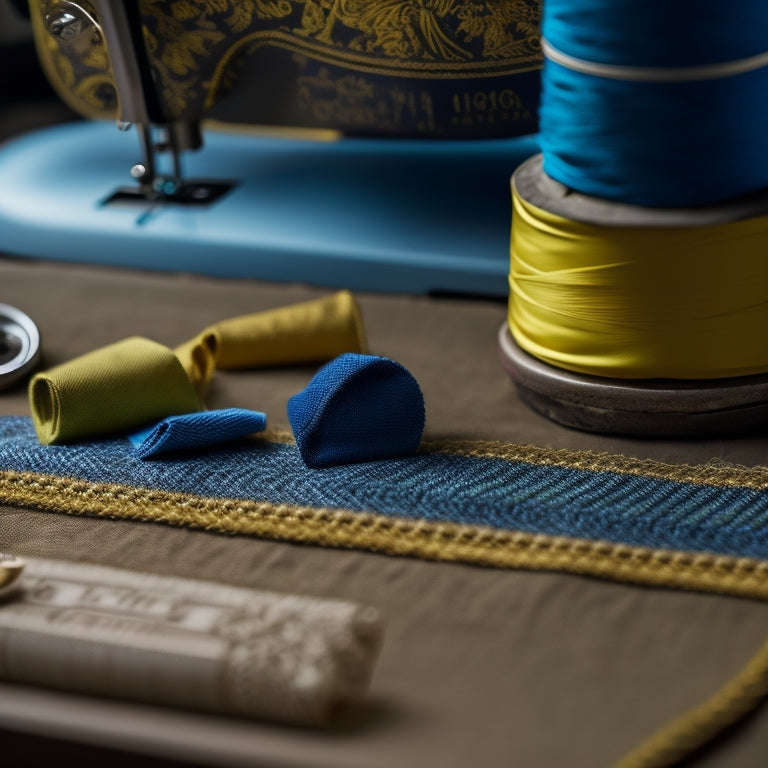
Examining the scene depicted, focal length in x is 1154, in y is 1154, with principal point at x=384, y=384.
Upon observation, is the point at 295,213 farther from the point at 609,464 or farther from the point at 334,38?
the point at 609,464

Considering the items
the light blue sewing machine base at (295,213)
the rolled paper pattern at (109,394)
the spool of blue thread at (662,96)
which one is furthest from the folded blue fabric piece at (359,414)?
the light blue sewing machine base at (295,213)

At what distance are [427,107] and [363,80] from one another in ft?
0.29

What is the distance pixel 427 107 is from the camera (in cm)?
147

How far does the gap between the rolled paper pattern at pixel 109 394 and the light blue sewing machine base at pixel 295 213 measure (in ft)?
1.20

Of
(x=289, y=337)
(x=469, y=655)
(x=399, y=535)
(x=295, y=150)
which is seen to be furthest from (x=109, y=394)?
(x=295, y=150)

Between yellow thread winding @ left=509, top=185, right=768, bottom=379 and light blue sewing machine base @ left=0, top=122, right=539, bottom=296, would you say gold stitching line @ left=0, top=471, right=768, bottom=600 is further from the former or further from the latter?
light blue sewing machine base @ left=0, top=122, right=539, bottom=296

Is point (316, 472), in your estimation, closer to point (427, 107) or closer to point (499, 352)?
point (499, 352)

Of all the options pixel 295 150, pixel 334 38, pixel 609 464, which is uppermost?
pixel 334 38

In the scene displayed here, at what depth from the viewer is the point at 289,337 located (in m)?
1.34

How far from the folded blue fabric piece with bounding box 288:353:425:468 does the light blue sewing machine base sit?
381 millimetres

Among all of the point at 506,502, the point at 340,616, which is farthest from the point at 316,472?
the point at 340,616

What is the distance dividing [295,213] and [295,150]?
243mm

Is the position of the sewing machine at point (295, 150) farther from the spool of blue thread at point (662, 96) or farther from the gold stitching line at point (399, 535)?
the gold stitching line at point (399, 535)

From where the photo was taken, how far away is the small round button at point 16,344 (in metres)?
1.34
